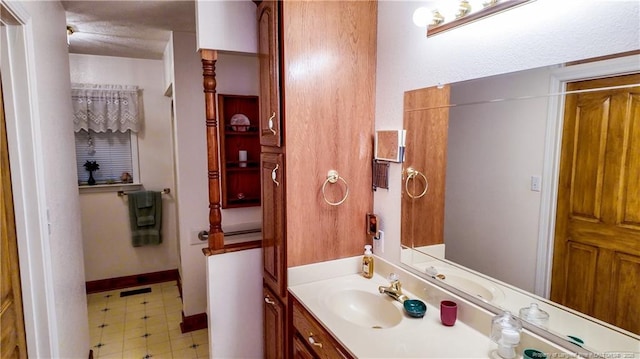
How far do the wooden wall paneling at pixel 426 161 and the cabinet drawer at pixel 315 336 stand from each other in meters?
0.59

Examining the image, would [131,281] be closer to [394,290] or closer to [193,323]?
[193,323]

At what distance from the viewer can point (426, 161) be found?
1586 mm

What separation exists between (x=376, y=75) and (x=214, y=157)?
102 cm

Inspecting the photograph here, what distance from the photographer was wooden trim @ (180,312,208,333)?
3.02 metres

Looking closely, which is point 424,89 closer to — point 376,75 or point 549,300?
point 376,75

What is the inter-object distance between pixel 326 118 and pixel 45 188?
143 cm

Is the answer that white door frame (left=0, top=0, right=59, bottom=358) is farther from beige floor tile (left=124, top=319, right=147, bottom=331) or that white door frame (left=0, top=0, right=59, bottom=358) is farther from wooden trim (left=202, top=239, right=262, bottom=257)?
beige floor tile (left=124, top=319, right=147, bottom=331)

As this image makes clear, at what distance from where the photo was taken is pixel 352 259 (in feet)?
6.24

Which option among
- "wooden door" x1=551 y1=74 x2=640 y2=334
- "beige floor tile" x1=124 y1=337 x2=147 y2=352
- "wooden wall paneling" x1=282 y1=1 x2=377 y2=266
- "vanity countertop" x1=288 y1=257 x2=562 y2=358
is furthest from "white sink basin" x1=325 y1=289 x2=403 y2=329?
"beige floor tile" x1=124 y1=337 x2=147 y2=352

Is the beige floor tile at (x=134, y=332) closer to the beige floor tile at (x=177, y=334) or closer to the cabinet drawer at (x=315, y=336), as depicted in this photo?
the beige floor tile at (x=177, y=334)

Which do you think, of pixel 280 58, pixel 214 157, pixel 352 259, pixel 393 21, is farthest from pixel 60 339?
pixel 393 21

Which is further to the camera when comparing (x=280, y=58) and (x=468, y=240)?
(x=280, y=58)

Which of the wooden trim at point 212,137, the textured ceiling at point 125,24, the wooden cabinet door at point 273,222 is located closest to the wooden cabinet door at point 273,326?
the wooden cabinet door at point 273,222

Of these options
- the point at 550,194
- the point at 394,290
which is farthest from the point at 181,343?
the point at 550,194
